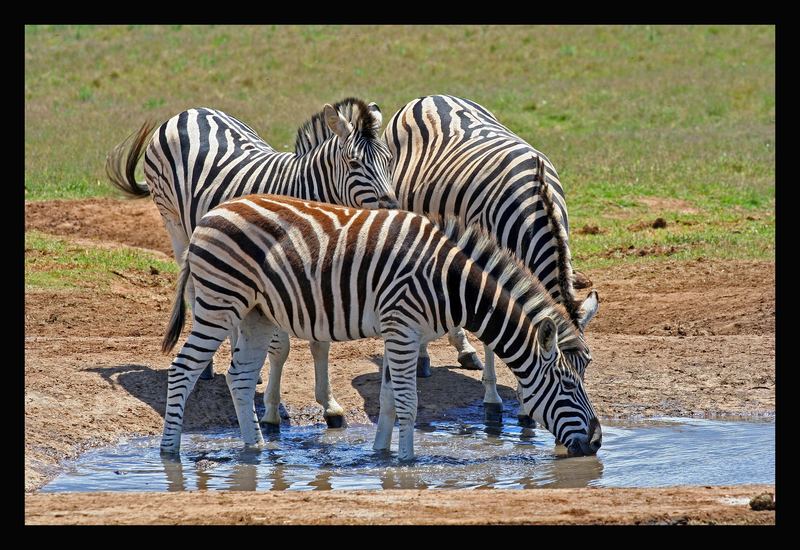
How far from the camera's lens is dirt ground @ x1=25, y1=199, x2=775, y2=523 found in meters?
7.05

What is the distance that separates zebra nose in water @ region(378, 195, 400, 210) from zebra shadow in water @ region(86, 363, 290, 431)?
1991 millimetres

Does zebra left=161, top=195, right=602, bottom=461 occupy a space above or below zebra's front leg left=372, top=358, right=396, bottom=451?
above

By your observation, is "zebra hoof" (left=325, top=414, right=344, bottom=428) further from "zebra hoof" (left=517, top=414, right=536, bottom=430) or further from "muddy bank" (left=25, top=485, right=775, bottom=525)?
"muddy bank" (left=25, top=485, right=775, bottom=525)

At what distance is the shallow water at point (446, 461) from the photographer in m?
8.79

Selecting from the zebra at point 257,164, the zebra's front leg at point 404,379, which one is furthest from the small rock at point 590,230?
the zebra's front leg at point 404,379

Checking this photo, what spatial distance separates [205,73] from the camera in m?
33.0

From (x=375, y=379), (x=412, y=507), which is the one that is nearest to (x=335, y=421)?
(x=375, y=379)

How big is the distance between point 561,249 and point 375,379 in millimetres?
2641

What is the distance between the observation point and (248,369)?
31.8ft

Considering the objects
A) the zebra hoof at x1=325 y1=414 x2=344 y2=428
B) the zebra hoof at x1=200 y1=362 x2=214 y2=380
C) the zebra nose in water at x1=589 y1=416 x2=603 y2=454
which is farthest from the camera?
the zebra hoof at x1=200 y1=362 x2=214 y2=380

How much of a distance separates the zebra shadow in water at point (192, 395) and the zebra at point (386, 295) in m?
1.08

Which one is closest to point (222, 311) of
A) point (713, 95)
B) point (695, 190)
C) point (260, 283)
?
point (260, 283)

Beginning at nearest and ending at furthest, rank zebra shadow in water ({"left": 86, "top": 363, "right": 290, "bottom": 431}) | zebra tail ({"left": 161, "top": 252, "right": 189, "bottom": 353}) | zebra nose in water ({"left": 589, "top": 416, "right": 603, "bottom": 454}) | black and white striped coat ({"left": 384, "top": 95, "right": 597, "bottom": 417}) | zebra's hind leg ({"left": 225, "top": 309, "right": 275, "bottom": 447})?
zebra nose in water ({"left": 589, "top": 416, "right": 603, "bottom": 454})
zebra's hind leg ({"left": 225, "top": 309, "right": 275, "bottom": 447})
zebra tail ({"left": 161, "top": 252, "right": 189, "bottom": 353})
black and white striped coat ({"left": 384, "top": 95, "right": 597, "bottom": 417})
zebra shadow in water ({"left": 86, "top": 363, "right": 290, "bottom": 431})

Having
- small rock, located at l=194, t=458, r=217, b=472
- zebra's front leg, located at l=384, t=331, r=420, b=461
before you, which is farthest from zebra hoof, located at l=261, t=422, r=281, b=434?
zebra's front leg, located at l=384, t=331, r=420, b=461
